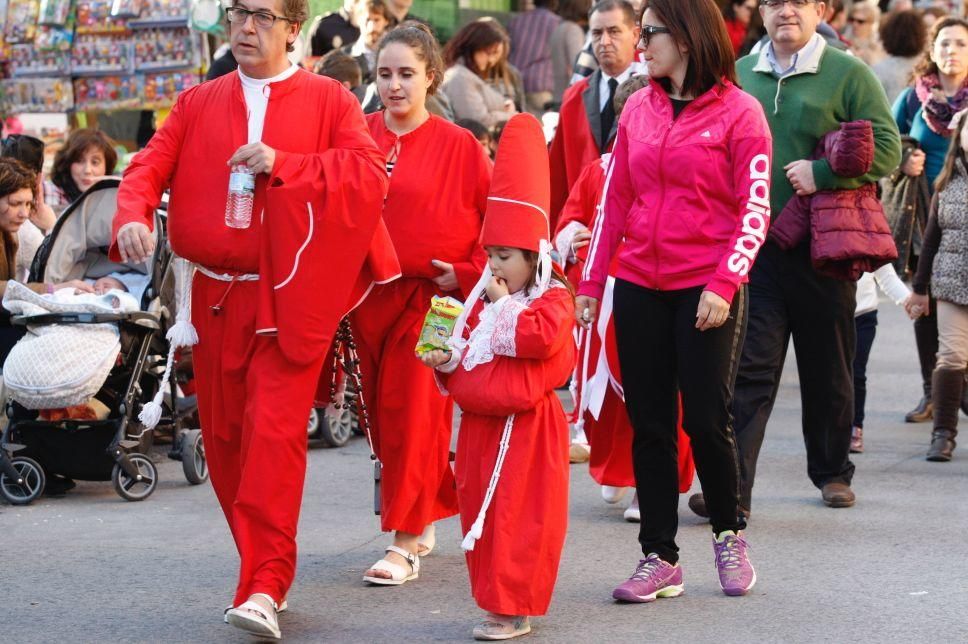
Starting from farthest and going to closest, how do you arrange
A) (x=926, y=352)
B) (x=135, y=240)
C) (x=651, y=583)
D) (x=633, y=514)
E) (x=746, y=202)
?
(x=926, y=352)
(x=633, y=514)
(x=651, y=583)
(x=746, y=202)
(x=135, y=240)

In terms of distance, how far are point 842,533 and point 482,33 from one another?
6.24 metres

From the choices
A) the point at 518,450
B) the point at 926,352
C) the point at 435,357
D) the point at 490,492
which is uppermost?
the point at 435,357

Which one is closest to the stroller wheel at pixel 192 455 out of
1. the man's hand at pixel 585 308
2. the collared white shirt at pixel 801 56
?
the man's hand at pixel 585 308

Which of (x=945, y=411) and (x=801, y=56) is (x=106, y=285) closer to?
(x=801, y=56)

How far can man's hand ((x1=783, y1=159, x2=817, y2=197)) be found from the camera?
693 cm

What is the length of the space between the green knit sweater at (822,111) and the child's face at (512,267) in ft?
5.93

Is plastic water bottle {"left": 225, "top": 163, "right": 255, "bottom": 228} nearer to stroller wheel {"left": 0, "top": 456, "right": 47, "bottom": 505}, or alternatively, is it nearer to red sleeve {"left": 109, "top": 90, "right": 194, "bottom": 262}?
red sleeve {"left": 109, "top": 90, "right": 194, "bottom": 262}

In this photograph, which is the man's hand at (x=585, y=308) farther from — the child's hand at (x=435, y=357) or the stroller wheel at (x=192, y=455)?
the stroller wheel at (x=192, y=455)

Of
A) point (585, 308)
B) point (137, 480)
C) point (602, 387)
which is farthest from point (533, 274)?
point (137, 480)

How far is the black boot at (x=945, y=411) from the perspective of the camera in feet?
28.7

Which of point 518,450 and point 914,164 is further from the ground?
point 914,164

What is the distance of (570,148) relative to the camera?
796 centimetres

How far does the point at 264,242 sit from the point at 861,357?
4551mm

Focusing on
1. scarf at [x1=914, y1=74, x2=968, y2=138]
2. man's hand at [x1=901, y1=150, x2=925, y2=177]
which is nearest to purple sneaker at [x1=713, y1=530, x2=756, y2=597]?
man's hand at [x1=901, y1=150, x2=925, y2=177]
